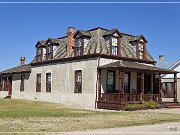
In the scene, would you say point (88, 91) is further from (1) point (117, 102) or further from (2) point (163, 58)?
(2) point (163, 58)

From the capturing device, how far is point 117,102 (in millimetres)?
24719

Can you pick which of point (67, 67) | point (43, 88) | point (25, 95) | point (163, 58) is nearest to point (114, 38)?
point (67, 67)

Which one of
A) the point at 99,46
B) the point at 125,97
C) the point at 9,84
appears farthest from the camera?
the point at 9,84

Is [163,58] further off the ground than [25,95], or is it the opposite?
[163,58]

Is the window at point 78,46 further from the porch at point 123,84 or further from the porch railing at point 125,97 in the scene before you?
the porch railing at point 125,97

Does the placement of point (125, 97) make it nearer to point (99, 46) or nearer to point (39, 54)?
point (99, 46)

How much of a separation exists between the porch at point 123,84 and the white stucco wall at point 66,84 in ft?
3.43

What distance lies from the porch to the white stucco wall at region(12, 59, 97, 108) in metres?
1.05

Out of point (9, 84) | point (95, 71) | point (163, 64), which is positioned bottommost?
point (9, 84)

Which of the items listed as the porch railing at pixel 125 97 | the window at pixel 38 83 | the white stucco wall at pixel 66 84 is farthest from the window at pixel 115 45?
the window at pixel 38 83

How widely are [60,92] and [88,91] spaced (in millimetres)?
5072

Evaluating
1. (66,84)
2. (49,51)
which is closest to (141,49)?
(66,84)

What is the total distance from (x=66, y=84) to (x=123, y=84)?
7929 millimetres

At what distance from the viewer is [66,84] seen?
31.3 meters
